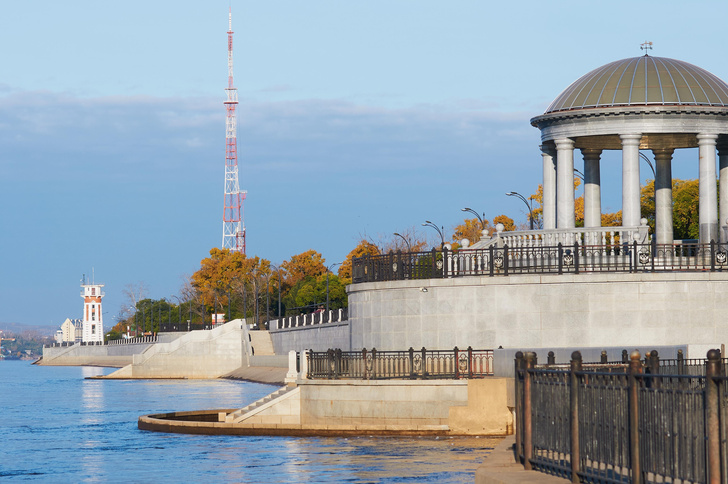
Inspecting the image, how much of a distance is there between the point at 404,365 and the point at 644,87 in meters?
16.3

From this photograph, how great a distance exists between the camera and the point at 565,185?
43188 millimetres

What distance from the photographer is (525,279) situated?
36375 millimetres

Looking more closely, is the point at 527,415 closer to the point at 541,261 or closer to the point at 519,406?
the point at 519,406

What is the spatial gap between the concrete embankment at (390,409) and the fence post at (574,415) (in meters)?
17.0

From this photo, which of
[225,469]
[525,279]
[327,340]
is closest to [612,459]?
[225,469]

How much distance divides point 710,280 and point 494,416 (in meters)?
9.23

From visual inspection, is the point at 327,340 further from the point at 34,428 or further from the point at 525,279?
the point at 525,279

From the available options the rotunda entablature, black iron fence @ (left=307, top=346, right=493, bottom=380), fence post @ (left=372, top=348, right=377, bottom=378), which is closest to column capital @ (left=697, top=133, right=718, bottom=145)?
the rotunda entablature

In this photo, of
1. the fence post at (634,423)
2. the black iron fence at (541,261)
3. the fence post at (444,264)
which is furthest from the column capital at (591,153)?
the fence post at (634,423)

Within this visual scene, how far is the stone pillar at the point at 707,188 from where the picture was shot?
1678 inches

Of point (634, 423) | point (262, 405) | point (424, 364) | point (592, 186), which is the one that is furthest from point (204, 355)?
point (634, 423)

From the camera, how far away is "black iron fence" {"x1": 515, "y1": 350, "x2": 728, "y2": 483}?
11633 millimetres

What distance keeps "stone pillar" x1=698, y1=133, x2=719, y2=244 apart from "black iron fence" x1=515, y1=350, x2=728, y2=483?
27.6 meters

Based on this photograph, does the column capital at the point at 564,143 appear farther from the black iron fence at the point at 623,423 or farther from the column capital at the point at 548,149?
the black iron fence at the point at 623,423
